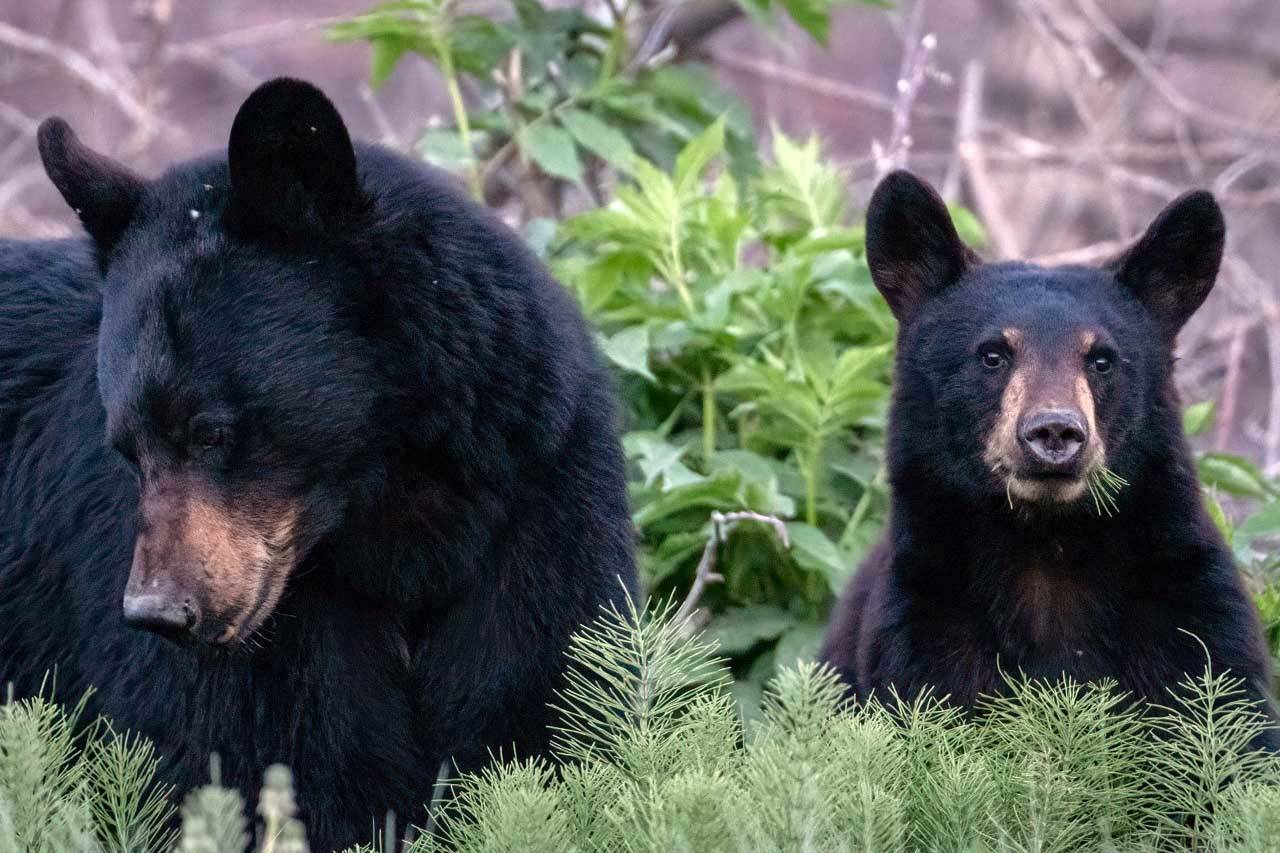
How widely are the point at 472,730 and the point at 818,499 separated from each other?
2050 millimetres

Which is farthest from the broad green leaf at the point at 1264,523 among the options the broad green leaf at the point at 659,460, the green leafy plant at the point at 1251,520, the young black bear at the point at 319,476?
the young black bear at the point at 319,476

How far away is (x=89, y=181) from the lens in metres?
3.32

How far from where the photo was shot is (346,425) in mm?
3188

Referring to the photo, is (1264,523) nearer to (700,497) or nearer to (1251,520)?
(1251,520)

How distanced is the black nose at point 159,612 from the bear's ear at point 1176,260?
2245 mm

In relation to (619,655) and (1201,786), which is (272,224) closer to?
(619,655)

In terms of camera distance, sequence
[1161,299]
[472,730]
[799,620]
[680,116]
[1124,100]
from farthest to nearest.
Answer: [1124,100] < [680,116] < [799,620] < [1161,299] < [472,730]

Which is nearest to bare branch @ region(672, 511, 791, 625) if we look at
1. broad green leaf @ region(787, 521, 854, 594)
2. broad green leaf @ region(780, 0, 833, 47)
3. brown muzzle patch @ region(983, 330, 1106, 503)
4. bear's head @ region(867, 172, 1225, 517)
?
broad green leaf @ region(787, 521, 854, 594)

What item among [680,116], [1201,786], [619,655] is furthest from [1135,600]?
[680,116]

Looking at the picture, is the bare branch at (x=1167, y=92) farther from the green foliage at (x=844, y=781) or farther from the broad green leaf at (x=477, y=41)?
the green foliage at (x=844, y=781)

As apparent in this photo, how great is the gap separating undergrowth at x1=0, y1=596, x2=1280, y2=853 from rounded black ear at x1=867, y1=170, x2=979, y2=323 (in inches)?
44.9

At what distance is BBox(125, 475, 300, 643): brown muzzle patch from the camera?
3000mm

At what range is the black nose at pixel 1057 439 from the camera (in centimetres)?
361

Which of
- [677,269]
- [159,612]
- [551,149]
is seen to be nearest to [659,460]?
[677,269]
